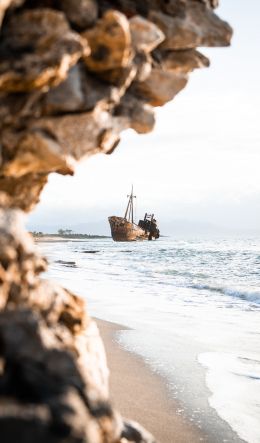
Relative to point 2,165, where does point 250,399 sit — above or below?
below

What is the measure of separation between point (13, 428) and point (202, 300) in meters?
14.8

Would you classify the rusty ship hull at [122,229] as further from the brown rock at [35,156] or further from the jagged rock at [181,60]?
the brown rock at [35,156]

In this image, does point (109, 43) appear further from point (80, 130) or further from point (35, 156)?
point (35, 156)

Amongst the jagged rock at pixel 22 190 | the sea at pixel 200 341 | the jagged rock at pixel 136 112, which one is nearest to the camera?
the jagged rock at pixel 22 190

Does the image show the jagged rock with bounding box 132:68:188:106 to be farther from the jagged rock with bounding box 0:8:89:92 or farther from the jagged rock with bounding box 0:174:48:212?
the jagged rock with bounding box 0:174:48:212

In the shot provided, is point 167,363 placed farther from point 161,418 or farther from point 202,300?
point 202,300

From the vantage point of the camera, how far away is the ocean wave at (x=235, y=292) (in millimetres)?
17938

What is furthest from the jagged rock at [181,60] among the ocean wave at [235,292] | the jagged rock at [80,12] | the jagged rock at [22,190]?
the ocean wave at [235,292]

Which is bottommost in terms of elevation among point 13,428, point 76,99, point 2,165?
point 13,428

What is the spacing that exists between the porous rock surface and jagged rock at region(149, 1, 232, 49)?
0.01m

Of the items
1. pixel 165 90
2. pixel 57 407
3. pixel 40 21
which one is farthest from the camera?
pixel 165 90

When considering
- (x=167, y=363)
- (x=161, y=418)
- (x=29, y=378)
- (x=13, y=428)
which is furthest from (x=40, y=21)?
(x=167, y=363)

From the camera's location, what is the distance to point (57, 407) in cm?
256

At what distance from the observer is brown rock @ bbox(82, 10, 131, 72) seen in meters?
3.97
